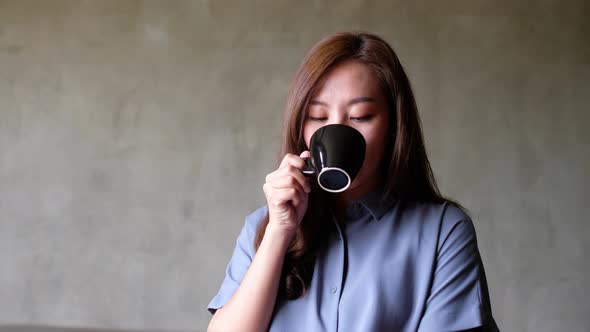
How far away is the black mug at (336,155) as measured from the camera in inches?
33.1

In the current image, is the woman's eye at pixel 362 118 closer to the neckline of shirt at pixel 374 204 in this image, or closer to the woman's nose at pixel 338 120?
the woman's nose at pixel 338 120

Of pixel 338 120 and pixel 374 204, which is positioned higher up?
pixel 338 120

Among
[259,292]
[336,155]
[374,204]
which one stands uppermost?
[336,155]

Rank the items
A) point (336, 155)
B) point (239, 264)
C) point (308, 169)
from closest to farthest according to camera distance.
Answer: point (336, 155)
point (308, 169)
point (239, 264)

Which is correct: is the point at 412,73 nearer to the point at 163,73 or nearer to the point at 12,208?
the point at 163,73

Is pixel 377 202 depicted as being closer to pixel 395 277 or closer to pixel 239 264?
pixel 395 277

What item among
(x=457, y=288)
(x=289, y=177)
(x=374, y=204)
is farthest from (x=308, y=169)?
(x=457, y=288)

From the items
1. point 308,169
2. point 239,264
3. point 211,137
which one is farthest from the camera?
point 211,137

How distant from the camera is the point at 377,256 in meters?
0.95

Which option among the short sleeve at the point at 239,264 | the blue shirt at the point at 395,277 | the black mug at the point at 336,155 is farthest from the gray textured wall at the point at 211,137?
the black mug at the point at 336,155

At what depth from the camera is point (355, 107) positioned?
939 millimetres

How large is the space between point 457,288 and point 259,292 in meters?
0.31

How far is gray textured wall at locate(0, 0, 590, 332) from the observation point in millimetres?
2461

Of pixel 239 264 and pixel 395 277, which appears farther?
pixel 239 264
